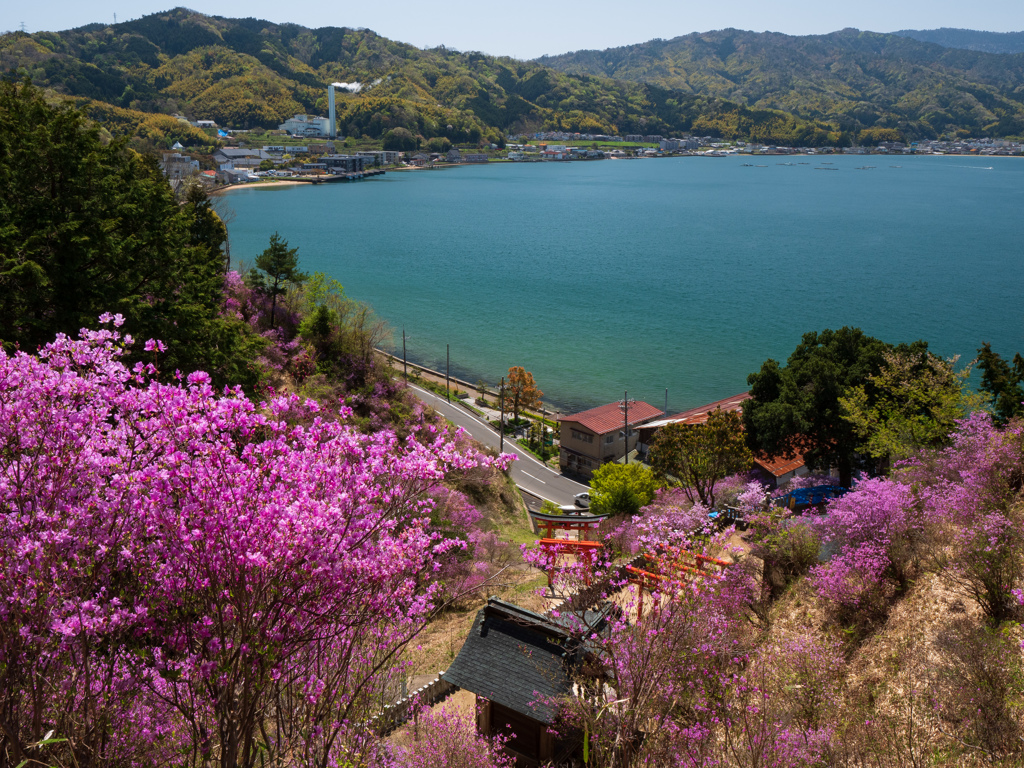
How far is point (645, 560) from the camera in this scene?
34.4ft

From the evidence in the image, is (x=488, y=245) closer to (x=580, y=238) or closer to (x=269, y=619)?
(x=580, y=238)

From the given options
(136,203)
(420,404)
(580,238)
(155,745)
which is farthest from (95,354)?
(580,238)

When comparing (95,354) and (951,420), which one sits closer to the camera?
(95,354)

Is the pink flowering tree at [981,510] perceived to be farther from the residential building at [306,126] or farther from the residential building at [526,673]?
the residential building at [306,126]

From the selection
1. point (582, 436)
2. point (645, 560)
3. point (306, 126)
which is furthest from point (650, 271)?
point (306, 126)

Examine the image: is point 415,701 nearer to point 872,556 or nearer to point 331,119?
point 872,556

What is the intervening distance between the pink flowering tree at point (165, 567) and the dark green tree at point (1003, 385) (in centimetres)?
2058

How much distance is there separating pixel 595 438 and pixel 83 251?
2326cm

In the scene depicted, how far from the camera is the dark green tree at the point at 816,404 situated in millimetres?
21812

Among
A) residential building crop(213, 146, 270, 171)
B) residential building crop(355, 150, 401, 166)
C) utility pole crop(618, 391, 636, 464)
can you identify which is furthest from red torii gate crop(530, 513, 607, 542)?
residential building crop(355, 150, 401, 166)

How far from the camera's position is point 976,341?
45.5 meters

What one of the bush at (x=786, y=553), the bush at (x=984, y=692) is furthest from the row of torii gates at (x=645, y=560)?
the bush at (x=984, y=692)

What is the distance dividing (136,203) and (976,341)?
48867 mm

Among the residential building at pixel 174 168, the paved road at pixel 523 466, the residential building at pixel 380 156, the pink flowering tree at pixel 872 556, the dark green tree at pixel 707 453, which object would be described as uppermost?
the residential building at pixel 380 156
